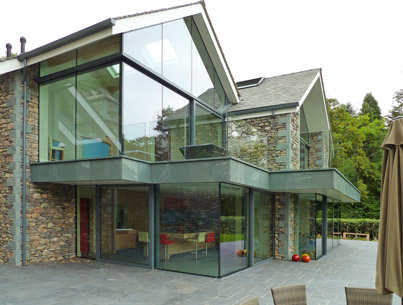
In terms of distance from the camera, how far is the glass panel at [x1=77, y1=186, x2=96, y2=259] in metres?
9.59

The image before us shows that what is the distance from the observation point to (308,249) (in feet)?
35.9

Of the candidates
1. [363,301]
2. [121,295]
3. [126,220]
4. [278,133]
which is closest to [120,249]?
[126,220]

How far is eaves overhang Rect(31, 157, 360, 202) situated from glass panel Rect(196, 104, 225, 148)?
215 cm

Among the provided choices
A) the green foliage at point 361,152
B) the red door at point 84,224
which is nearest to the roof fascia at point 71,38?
the red door at point 84,224

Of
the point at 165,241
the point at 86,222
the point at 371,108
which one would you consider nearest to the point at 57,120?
the point at 86,222

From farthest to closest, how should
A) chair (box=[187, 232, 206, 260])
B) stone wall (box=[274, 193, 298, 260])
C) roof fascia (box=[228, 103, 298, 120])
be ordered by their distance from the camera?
roof fascia (box=[228, 103, 298, 120])
stone wall (box=[274, 193, 298, 260])
chair (box=[187, 232, 206, 260])

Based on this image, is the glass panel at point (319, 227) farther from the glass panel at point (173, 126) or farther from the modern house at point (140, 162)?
the glass panel at point (173, 126)

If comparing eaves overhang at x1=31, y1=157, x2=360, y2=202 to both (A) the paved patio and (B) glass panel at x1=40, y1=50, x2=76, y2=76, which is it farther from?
(B) glass panel at x1=40, y1=50, x2=76, y2=76

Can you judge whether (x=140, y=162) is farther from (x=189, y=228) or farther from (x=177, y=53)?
(x=177, y=53)

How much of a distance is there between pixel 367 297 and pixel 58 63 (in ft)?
28.6

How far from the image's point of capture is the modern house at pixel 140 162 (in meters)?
7.89

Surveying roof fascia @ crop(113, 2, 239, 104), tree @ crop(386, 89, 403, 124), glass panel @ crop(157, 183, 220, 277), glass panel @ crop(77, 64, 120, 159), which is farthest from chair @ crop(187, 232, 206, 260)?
tree @ crop(386, 89, 403, 124)

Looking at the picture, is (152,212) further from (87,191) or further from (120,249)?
(87,191)

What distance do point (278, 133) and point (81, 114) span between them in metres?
5.97
